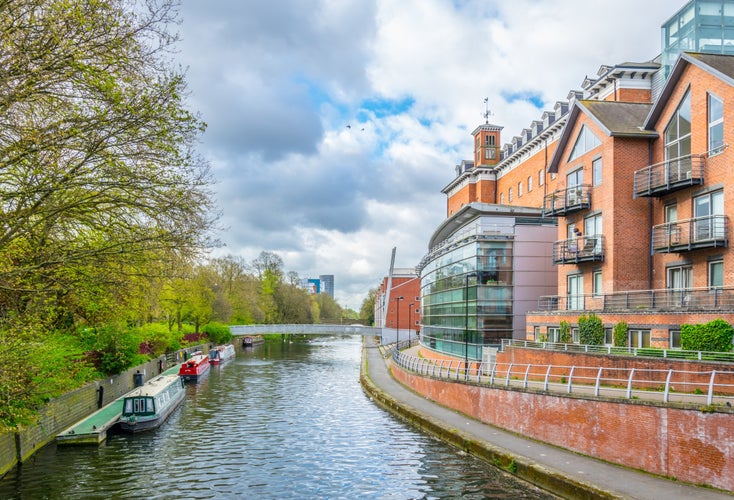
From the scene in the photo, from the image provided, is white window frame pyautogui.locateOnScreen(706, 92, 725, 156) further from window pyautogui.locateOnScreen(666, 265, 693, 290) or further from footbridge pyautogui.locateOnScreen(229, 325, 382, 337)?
footbridge pyautogui.locateOnScreen(229, 325, 382, 337)

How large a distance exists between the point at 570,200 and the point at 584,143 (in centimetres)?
302

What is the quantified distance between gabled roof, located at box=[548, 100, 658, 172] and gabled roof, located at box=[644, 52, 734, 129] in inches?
29.9

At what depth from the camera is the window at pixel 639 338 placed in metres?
22.7

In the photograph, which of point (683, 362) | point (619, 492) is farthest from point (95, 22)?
point (683, 362)

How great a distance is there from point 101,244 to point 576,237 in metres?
23.4

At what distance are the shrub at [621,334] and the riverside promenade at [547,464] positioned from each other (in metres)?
6.46

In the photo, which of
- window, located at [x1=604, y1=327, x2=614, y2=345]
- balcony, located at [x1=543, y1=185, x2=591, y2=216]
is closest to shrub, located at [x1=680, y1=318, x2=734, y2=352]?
window, located at [x1=604, y1=327, x2=614, y2=345]

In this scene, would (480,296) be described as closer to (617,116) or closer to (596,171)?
(596,171)

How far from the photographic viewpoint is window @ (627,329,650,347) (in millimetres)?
22688

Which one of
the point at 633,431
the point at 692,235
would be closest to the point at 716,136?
the point at 692,235

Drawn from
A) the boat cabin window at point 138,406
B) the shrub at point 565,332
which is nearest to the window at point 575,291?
the shrub at point 565,332

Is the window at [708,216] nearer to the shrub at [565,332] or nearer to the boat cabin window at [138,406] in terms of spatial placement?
the shrub at [565,332]

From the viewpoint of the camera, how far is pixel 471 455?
19.5 metres

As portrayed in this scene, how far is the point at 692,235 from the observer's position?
22.9 m
